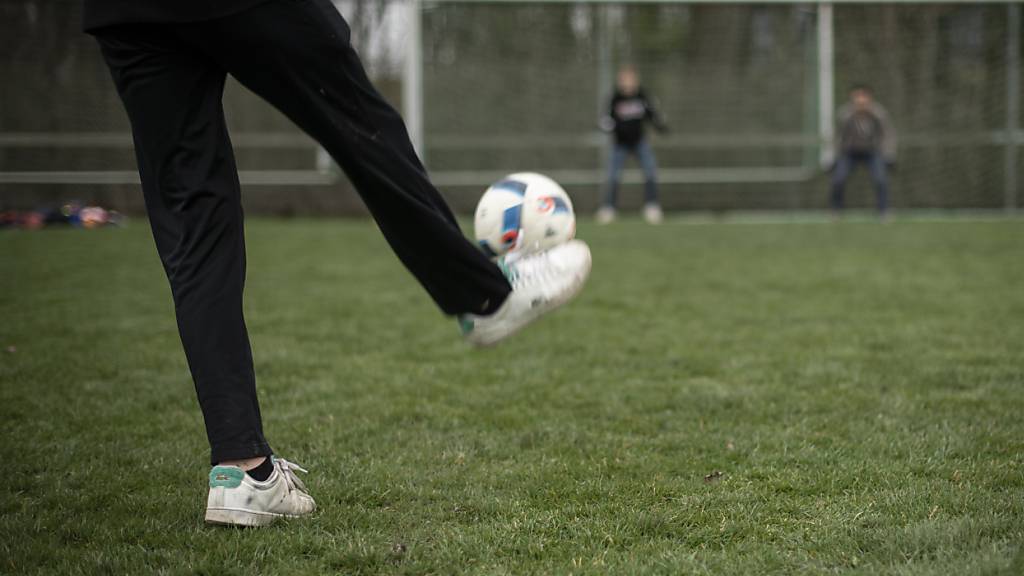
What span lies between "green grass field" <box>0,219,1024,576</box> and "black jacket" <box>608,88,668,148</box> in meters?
7.29

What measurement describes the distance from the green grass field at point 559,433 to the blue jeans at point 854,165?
24.6ft

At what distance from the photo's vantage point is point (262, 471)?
2.26m

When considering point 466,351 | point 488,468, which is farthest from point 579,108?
point 488,468

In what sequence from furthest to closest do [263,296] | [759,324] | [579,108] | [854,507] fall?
[579,108]
[263,296]
[759,324]
[854,507]

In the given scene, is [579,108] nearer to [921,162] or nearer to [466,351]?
[921,162]

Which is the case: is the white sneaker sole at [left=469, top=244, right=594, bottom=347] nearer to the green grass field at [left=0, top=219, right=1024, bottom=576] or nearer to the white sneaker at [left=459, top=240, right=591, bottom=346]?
the white sneaker at [left=459, top=240, right=591, bottom=346]

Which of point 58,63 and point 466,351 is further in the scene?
point 58,63

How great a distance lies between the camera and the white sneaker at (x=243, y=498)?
87.7 inches

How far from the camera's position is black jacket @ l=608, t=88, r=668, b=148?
13430 mm

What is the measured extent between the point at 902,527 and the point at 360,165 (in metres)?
1.43

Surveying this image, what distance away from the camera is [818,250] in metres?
8.82

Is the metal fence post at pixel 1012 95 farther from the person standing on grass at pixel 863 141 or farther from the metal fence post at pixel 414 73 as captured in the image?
the metal fence post at pixel 414 73

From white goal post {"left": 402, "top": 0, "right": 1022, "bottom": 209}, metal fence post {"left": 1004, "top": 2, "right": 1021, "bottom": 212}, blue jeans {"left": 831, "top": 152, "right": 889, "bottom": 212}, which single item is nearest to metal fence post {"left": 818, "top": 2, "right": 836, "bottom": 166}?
white goal post {"left": 402, "top": 0, "right": 1022, "bottom": 209}

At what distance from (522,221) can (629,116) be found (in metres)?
11.1
